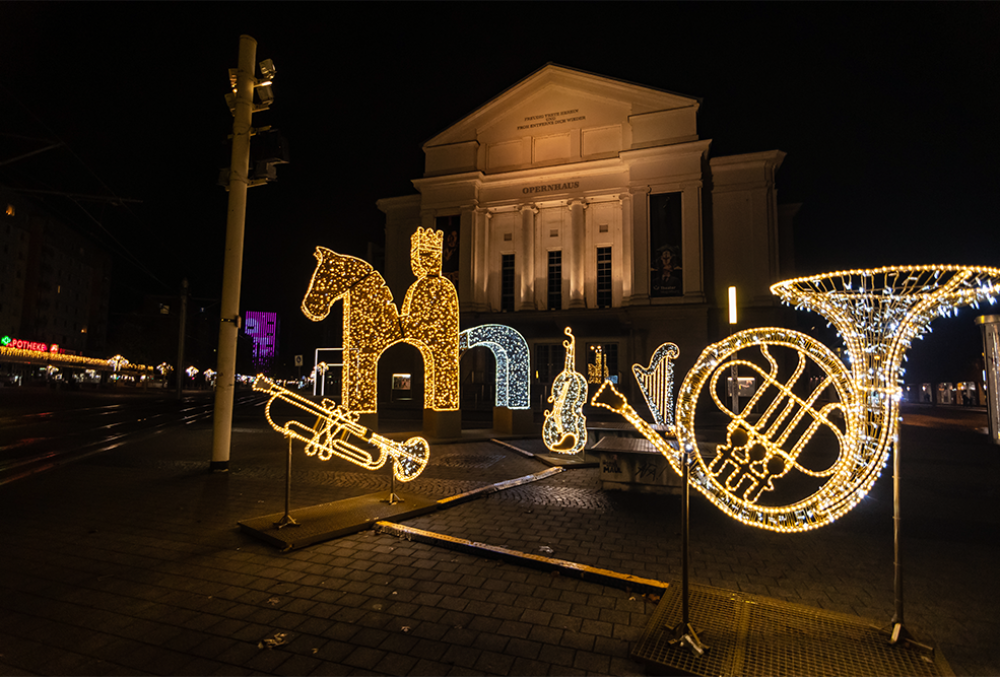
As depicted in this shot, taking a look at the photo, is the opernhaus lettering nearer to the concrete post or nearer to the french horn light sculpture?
the concrete post

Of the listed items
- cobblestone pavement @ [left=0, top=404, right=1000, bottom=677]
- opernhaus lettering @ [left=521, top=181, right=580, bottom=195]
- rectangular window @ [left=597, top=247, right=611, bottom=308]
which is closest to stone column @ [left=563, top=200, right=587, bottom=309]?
opernhaus lettering @ [left=521, top=181, right=580, bottom=195]

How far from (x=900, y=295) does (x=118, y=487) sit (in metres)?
10.3

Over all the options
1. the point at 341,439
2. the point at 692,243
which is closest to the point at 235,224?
the point at 341,439

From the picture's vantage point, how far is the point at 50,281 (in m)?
64.6

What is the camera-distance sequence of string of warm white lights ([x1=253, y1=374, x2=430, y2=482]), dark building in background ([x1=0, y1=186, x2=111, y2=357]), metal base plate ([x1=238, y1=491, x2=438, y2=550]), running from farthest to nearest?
1. dark building in background ([x1=0, y1=186, x2=111, y2=357])
2. string of warm white lights ([x1=253, y1=374, x2=430, y2=482])
3. metal base plate ([x1=238, y1=491, x2=438, y2=550])

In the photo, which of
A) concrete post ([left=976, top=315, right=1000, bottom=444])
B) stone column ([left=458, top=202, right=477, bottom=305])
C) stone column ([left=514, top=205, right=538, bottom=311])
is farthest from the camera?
stone column ([left=514, top=205, right=538, bottom=311])

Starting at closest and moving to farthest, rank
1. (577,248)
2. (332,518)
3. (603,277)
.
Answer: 1. (332,518)
2. (577,248)
3. (603,277)

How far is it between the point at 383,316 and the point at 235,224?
376 cm

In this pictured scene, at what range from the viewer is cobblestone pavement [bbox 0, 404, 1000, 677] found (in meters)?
3.12

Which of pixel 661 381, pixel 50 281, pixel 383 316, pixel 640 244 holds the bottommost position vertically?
pixel 661 381

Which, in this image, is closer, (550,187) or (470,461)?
(470,461)

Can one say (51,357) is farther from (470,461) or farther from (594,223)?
(470,461)

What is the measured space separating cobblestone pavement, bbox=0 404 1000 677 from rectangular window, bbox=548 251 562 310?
24429 millimetres

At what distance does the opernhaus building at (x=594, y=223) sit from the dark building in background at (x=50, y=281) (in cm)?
5550
